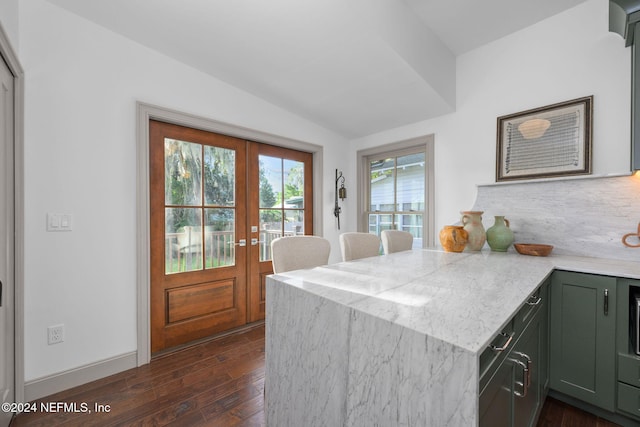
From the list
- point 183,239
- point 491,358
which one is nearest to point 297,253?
point 491,358

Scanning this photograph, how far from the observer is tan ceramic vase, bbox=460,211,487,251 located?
7.28 ft

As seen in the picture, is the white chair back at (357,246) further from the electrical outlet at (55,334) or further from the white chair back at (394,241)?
the electrical outlet at (55,334)

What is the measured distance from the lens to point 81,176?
1882 mm

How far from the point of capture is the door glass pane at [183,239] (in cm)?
234

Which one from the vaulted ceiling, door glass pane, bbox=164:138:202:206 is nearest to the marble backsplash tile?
the vaulted ceiling

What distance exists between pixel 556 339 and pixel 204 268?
2.71 m

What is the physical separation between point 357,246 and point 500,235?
1.21m

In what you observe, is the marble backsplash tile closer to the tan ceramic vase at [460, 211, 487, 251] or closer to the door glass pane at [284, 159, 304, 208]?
the tan ceramic vase at [460, 211, 487, 251]

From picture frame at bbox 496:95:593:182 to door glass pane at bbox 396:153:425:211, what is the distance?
2.62ft

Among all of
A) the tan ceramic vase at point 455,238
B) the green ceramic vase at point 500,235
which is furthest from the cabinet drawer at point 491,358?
the green ceramic vase at point 500,235

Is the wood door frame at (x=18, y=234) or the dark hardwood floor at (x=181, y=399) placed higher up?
the wood door frame at (x=18, y=234)

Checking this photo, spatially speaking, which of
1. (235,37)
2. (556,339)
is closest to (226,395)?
(556,339)

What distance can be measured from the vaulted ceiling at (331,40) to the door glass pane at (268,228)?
1205mm

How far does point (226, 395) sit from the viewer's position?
176 centimetres
